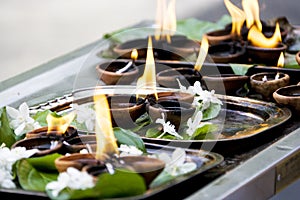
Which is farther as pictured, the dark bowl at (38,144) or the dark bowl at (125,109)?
the dark bowl at (125,109)

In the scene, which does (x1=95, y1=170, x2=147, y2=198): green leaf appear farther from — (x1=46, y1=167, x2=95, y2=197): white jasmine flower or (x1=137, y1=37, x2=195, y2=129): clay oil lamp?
(x1=137, y1=37, x2=195, y2=129): clay oil lamp

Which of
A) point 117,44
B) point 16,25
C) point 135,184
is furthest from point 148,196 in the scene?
point 16,25

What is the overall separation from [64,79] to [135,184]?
1.18 meters

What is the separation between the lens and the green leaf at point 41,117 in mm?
2402

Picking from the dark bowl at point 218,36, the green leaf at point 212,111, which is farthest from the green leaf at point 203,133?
the dark bowl at point 218,36

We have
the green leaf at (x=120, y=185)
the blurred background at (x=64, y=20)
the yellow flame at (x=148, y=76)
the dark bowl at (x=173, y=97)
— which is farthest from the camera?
the blurred background at (x=64, y=20)

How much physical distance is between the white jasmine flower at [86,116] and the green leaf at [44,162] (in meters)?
0.28

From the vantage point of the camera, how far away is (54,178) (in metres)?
2.02

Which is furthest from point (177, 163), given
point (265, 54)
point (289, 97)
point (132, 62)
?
point (265, 54)

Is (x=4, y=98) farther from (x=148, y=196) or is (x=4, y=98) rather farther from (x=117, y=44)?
(x=148, y=196)

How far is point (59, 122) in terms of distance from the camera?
227 centimetres

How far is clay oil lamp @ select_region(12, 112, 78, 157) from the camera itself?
2.10 meters

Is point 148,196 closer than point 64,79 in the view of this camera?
Yes

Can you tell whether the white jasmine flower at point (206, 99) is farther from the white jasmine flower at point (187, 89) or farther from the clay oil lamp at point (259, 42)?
the clay oil lamp at point (259, 42)
